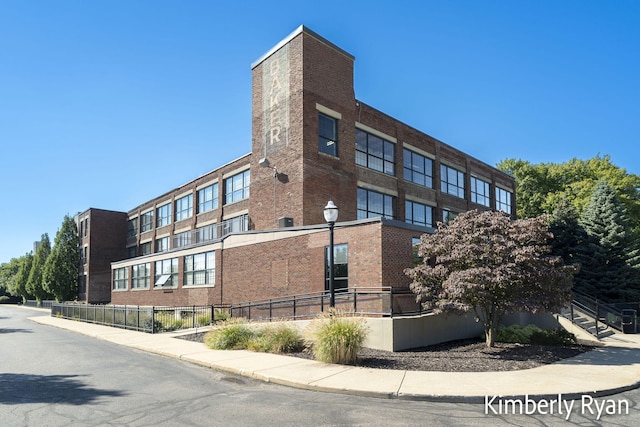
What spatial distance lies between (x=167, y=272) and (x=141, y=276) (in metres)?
5.88

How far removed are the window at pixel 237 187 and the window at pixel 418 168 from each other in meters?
11.0

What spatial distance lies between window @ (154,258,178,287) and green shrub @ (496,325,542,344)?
75.7 feet

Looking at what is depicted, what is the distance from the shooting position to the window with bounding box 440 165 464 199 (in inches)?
1385

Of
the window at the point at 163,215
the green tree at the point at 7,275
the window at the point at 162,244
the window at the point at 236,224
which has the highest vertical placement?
the window at the point at 163,215

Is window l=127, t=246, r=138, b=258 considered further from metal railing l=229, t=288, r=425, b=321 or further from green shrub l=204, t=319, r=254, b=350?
green shrub l=204, t=319, r=254, b=350

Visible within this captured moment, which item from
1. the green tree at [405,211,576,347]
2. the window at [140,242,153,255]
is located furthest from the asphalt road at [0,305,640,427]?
the window at [140,242,153,255]

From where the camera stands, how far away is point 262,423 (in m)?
7.14

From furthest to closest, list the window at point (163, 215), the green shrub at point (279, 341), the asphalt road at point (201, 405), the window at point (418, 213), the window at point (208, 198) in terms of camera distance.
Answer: the window at point (163, 215) → the window at point (208, 198) → the window at point (418, 213) → the green shrub at point (279, 341) → the asphalt road at point (201, 405)

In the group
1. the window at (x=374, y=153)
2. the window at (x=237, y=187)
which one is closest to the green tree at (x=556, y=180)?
the window at (x=374, y=153)

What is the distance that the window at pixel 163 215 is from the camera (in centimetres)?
4550

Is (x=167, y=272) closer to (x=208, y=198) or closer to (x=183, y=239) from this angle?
(x=183, y=239)

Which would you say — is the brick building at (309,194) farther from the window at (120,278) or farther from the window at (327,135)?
the window at (120,278)

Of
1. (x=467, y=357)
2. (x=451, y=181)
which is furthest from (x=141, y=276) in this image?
(x=467, y=357)

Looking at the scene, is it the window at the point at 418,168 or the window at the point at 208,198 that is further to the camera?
the window at the point at 208,198
